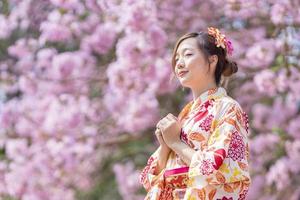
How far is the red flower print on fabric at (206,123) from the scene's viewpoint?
1968 mm

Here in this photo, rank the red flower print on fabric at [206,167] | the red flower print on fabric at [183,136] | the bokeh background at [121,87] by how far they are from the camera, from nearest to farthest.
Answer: the red flower print on fabric at [206,167]
the red flower print on fabric at [183,136]
the bokeh background at [121,87]

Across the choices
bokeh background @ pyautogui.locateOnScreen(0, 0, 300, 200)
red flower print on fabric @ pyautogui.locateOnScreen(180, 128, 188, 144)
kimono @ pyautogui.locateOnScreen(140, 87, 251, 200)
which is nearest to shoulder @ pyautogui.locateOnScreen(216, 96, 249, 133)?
kimono @ pyautogui.locateOnScreen(140, 87, 251, 200)

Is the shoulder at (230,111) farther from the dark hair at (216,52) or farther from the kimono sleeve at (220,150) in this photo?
the dark hair at (216,52)

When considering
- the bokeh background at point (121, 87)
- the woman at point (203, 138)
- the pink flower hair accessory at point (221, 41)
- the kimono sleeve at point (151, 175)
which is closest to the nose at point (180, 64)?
the woman at point (203, 138)

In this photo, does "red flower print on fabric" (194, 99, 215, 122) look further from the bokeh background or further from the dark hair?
the bokeh background

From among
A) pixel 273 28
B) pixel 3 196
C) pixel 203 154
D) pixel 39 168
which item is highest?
pixel 203 154

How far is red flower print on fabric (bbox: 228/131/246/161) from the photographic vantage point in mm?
1925

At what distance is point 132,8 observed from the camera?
477 centimetres

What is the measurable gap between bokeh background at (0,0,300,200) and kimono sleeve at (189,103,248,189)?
2.68 meters

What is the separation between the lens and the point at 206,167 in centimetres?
190

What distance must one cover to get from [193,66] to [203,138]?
188 millimetres

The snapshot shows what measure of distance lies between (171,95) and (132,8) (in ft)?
3.15

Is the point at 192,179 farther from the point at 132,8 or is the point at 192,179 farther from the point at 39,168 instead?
the point at 39,168

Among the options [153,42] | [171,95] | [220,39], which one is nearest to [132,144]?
[171,95]
